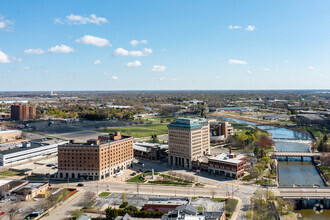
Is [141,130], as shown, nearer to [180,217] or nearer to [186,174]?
[186,174]

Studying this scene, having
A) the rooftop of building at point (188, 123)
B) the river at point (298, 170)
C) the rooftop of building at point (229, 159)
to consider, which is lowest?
the river at point (298, 170)

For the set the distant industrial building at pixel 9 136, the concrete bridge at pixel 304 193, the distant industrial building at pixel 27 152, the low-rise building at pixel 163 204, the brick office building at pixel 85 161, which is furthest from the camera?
the distant industrial building at pixel 9 136

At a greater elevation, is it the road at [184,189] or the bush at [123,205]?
the bush at [123,205]

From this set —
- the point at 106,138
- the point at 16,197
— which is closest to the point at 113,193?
the point at 16,197

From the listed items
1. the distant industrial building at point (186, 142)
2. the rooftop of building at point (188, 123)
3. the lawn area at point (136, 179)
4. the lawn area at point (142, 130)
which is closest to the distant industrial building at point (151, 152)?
the distant industrial building at point (186, 142)

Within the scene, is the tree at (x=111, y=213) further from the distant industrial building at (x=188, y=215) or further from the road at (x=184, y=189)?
the distant industrial building at (x=188, y=215)

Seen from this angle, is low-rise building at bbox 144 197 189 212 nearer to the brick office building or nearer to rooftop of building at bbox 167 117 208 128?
the brick office building

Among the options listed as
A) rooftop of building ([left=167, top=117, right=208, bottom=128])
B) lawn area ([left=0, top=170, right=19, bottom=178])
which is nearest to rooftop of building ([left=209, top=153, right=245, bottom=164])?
rooftop of building ([left=167, top=117, right=208, bottom=128])
